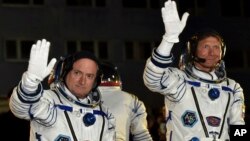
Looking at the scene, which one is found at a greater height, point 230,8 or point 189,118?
point 230,8

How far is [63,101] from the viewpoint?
5.18 metres

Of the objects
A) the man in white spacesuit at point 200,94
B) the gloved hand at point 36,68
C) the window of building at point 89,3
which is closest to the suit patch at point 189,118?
the man in white spacesuit at point 200,94

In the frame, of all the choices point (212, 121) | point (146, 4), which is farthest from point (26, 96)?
point (146, 4)

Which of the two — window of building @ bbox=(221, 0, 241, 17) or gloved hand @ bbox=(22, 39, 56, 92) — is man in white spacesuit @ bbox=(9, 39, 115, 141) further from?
window of building @ bbox=(221, 0, 241, 17)

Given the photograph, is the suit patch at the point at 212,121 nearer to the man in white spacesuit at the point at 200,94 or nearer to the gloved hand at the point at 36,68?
the man in white spacesuit at the point at 200,94

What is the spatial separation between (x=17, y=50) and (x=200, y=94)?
18.2m

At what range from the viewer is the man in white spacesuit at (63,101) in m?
4.88

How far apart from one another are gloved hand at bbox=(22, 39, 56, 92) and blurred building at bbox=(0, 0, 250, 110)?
1802 centimetres

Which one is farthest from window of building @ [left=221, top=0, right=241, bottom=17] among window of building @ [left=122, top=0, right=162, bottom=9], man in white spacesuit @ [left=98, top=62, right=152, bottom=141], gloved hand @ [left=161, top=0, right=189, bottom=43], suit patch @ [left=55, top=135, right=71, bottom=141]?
suit patch @ [left=55, top=135, right=71, bottom=141]

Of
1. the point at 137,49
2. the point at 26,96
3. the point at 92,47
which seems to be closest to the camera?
the point at 26,96

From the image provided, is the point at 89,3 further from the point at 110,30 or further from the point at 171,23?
the point at 171,23

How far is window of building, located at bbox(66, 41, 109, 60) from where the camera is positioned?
2384 centimetres

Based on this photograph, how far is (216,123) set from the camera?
Answer: 5.77m

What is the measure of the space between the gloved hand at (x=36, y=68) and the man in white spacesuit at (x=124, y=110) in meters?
1.89
